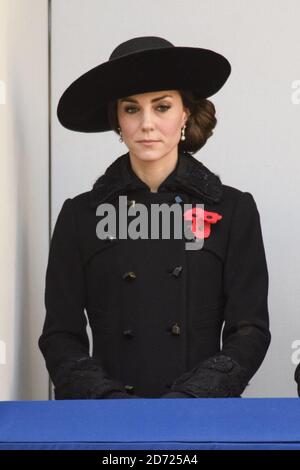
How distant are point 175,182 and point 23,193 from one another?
41 cm

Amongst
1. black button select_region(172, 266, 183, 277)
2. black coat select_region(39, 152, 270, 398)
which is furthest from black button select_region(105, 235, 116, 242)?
black button select_region(172, 266, 183, 277)

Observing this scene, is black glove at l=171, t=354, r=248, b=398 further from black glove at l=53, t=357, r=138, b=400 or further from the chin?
the chin

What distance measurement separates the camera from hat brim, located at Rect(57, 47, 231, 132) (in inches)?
85.4

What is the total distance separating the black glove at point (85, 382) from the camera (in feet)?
6.68

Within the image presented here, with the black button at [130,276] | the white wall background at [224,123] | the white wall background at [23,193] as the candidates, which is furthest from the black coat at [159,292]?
the white wall background at [224,123]

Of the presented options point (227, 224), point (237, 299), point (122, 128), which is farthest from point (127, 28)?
point (237, 299)

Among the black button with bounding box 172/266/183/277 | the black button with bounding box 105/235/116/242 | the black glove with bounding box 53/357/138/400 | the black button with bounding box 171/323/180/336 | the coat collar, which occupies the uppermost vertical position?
the coat collar

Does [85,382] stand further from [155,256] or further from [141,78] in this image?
[141,78]

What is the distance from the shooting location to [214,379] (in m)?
2.05

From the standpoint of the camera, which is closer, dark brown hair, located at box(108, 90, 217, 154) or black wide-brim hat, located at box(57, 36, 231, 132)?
black wide-brim hat, located at box(57, 36, 231, 132)

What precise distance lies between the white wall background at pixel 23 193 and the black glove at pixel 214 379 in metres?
0.43

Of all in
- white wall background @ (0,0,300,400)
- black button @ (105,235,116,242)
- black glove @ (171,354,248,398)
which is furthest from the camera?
white wall background @ (0,0,300,400)

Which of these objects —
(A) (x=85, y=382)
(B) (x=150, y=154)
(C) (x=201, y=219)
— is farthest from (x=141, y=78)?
(A) (x=85, y=382)

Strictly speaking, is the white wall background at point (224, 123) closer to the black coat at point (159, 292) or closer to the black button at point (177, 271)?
the black coat at point (159, 292)
